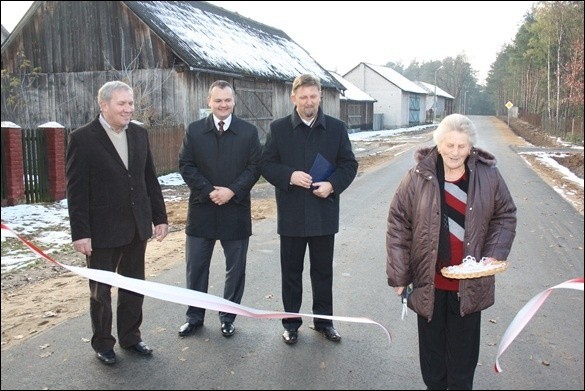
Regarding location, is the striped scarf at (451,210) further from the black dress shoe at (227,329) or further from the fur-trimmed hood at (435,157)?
the black dress shoe at (227,329)

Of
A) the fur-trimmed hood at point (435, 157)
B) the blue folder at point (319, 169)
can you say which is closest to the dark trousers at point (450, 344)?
the fur-trimmed hood at point (435, 157)

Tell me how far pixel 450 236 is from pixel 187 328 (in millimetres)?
2241

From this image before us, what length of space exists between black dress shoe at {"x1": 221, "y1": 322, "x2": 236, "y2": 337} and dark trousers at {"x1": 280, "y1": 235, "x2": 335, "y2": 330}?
0.42 metres

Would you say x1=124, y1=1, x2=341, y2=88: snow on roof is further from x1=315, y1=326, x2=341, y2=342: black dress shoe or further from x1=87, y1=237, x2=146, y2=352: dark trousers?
x1=315, y1=326, x2=341, y2=342: black dress shoe

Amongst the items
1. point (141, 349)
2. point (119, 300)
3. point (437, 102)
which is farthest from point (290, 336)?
point (437, 102)

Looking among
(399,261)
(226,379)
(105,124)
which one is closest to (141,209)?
(105,124)

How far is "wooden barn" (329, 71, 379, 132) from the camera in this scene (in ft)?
134

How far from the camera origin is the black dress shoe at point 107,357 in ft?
11.0

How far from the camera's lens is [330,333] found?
389 centimetres

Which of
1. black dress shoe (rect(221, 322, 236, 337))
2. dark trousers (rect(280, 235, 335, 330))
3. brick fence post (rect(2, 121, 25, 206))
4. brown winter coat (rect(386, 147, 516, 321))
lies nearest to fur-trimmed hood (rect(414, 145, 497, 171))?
brown winter coat (rect(386, 147, 516, 321))

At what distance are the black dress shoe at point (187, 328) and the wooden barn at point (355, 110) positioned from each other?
35.9m

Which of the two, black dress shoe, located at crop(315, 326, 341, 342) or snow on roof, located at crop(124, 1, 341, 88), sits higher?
snow on roof, located at crop(124, 1, 341, 88)

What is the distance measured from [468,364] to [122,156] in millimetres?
2581

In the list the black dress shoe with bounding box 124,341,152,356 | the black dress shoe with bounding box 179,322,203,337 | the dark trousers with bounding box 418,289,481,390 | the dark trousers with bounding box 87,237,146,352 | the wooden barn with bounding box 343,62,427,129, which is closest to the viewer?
the dark trousers with bounding box 418,289,481,390
